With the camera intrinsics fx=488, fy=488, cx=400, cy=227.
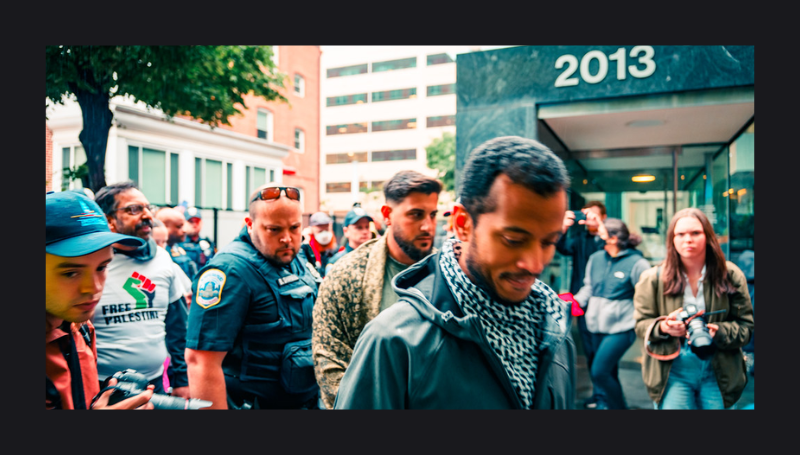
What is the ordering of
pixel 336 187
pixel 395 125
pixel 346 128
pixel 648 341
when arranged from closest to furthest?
pixel 648 341
pixel 346 128
pixel 336 187
pixel 395 125

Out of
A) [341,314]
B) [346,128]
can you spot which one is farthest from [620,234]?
[346,128]

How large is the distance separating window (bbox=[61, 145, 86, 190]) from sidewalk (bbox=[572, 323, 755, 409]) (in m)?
5.21

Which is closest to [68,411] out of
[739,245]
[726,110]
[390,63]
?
[726,110]

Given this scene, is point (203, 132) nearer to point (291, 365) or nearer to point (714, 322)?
point (291, 365)

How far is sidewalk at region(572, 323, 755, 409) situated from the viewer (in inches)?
177

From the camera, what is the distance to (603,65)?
213 inches

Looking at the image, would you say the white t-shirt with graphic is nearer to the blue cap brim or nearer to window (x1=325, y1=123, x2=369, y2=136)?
the blue cap brim

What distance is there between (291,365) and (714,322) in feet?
8.61

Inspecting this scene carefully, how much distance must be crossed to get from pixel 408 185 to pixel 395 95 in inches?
680

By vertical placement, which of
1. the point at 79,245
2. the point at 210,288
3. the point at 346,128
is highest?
the point at 346,128

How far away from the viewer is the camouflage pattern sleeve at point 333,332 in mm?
2178

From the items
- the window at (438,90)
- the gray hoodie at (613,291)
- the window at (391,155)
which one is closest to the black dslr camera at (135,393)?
the gray hoodie at (613,291)

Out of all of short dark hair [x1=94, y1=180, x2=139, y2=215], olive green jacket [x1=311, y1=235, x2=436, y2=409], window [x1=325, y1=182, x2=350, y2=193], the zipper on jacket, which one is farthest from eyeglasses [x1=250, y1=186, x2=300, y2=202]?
window [x1=325, y1=182, x2=350, y2=193]

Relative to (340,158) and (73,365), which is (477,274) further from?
(340,158)
